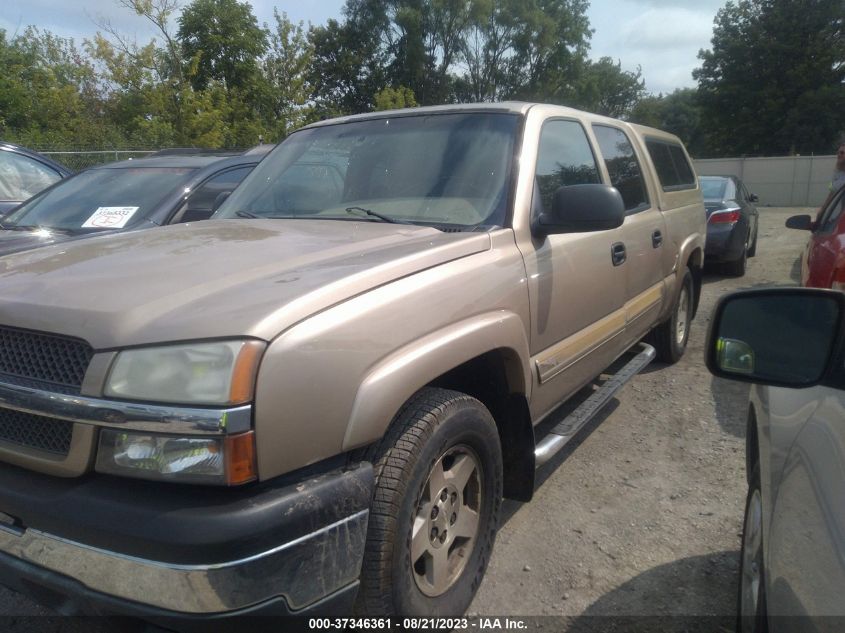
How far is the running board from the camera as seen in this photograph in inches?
118

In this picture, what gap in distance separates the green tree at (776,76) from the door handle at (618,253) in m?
41.0

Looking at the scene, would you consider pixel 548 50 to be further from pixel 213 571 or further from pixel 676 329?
pixel 213 571

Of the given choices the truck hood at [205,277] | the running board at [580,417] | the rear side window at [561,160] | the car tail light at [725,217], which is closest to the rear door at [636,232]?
the running board at [580,417]

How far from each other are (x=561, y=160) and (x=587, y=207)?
779 mm

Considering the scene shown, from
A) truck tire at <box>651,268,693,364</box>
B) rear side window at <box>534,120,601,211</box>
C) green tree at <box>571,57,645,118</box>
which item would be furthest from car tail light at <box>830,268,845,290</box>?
green tree at <box>571,57,645,118</box>

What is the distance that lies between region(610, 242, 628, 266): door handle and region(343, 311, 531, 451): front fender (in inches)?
46.5

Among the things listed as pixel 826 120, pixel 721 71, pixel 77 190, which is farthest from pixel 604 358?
pixel 721 71

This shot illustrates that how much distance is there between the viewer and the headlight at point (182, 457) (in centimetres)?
167

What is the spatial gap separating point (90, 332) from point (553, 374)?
6.43 feet

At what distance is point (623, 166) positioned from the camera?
4.35 meters

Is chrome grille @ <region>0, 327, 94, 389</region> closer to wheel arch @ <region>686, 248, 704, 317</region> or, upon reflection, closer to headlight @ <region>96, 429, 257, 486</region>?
headlight @ <region>96, 429, 257, 486</region>

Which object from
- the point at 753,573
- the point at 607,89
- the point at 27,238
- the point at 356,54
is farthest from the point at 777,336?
the point at 607,89

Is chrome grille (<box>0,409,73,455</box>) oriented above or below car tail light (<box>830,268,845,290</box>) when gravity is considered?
above

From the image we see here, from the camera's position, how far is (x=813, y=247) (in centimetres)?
483
